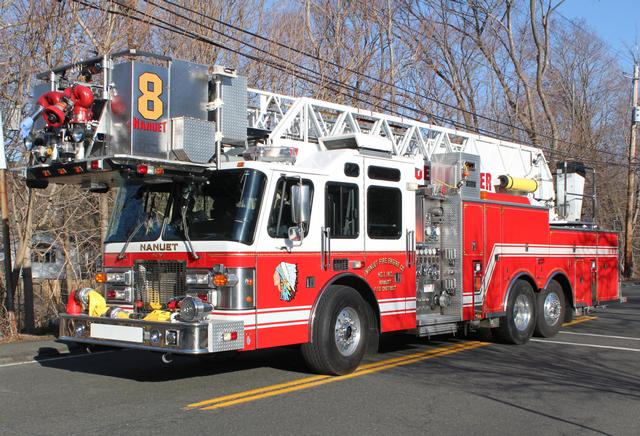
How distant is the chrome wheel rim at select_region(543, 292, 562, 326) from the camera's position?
12422 millimetres

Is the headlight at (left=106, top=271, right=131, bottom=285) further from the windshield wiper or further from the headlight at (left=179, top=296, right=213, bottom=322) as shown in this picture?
the headlight at (left=179, top=296, right=213, bottom=322)

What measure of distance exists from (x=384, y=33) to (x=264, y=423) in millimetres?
19461

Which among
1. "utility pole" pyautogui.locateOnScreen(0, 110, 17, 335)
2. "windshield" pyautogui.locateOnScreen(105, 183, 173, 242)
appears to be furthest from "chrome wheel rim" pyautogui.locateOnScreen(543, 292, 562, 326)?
"utility pole" pyautogui.locateOnScreen(0, 110, 17, 335)

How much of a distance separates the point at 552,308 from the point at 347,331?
17.5 ft

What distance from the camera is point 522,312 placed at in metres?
12.0

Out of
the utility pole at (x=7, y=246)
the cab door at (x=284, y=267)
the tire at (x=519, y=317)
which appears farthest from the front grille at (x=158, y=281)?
the tire at (x=519, y=317)

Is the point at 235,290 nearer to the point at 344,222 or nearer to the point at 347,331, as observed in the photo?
the point at 347,331

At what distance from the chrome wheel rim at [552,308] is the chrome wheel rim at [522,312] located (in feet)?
1.65

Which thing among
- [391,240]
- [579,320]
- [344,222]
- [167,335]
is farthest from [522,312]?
[167,335]

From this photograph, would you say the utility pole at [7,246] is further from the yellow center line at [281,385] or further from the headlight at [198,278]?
the yellow center line at [281,385]

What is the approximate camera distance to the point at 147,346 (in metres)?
7.45

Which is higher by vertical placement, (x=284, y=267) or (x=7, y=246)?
(x=7, y=246)

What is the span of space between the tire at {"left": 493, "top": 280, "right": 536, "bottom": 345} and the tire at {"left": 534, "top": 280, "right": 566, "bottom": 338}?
6.9 inches

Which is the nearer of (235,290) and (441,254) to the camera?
(235,290)
